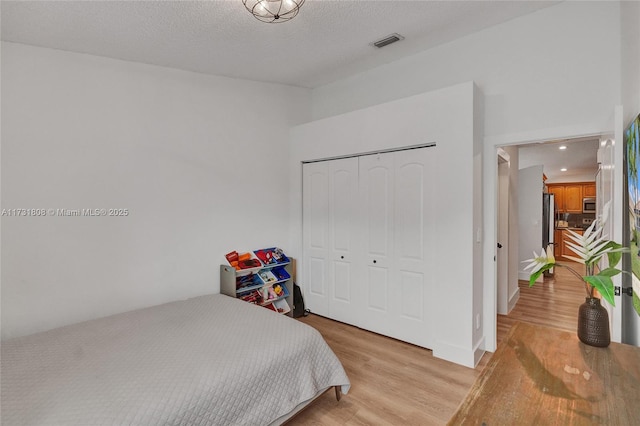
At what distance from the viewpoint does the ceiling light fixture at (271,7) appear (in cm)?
205

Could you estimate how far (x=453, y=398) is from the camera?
86.7 inches

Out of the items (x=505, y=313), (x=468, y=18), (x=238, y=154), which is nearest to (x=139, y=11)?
(x=238, y=154)

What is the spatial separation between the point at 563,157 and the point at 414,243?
5.16 metres

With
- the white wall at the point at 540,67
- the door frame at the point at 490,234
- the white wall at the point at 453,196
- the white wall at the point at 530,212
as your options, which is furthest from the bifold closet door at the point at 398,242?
the white wall at the point at 530,212

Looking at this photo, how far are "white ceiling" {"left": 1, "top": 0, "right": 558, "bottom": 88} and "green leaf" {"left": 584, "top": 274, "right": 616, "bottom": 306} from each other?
2158mm

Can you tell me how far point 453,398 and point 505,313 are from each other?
225 centimetres

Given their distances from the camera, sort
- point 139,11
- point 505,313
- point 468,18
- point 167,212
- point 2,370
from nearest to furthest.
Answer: point 2,370, point 139,11, point 468,18, point 167,212, point 505,313

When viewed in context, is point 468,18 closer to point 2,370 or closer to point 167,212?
point 167,212

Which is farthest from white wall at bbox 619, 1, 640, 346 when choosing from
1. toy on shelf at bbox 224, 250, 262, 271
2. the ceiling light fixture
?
toy on shelf at bbox 224, 250, 262, 271

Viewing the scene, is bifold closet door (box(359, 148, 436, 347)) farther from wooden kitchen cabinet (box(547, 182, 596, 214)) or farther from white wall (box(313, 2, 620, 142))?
wooden kitchen cabinet (box(547, 182, 596, 214))

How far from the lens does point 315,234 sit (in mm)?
3891

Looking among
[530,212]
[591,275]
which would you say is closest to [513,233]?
[530,212]

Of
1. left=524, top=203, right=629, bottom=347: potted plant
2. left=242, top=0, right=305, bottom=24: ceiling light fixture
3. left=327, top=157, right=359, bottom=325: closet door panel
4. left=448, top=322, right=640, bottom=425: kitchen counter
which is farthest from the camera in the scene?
left=327, top=157, right=359, bottom=325: closet door panel

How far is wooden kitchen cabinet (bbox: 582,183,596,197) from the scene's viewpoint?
7.86 m
